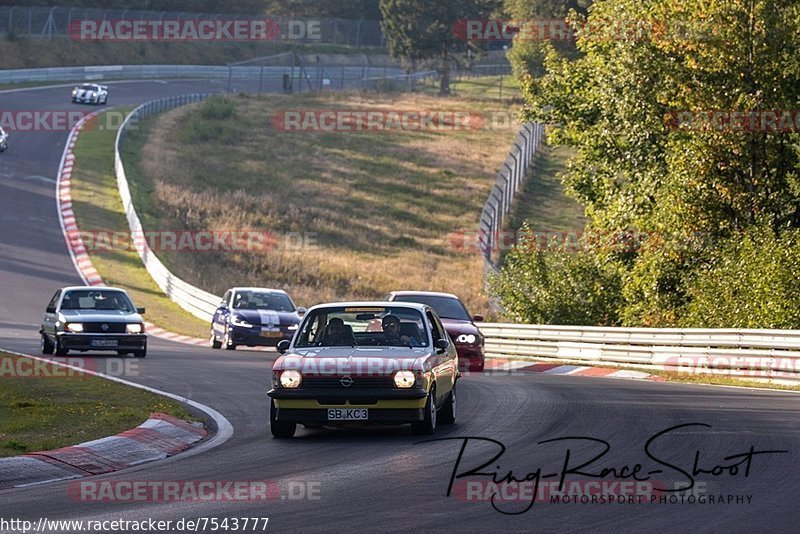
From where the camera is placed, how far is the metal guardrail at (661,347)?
864 inches

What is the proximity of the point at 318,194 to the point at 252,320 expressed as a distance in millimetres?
35090

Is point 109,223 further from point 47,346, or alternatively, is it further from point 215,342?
point 47,346

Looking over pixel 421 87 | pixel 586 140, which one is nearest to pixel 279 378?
pixel 586 140

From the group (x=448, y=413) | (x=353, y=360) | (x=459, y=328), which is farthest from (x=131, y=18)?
(x=353, y=360)

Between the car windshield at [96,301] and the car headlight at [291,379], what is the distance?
13711 millimetres

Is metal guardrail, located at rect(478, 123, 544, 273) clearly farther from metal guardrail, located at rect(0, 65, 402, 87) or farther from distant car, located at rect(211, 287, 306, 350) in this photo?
metal guardrail, located at rect(0, 65, 402, 87)

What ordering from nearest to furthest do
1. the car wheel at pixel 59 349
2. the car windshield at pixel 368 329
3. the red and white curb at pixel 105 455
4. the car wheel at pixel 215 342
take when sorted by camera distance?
the red and white curb at pixel 105 455 → the car windshield at pixel 368 329 → the car wheel at pixel 59 349 → the car wheel at pixel 215 342

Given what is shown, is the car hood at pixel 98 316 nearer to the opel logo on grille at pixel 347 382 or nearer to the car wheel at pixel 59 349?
the car wheel at pixel 59 349

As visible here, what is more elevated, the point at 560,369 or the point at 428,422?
the point at 428,422

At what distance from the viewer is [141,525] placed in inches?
335

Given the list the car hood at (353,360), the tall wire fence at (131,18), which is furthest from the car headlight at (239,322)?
the tall wire fence at (131,18)

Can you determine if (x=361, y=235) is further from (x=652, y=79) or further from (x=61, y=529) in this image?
(x=61, y=529)

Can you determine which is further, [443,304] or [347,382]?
[443,304]

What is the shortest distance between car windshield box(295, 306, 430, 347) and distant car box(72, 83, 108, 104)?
68.4 meters
